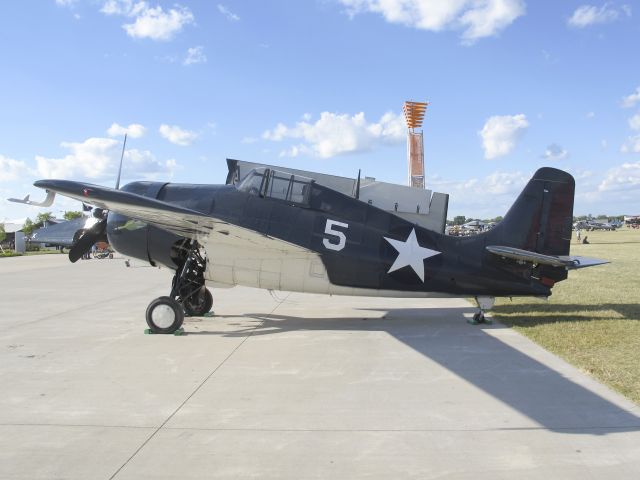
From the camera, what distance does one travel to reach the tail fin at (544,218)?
8.42 m

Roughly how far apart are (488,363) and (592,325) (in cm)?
308

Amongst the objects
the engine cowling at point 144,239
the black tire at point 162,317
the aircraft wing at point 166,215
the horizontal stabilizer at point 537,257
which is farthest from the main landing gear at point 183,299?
the horizontal stabilizer at point 537,257

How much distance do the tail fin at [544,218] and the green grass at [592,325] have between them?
136 centimetres

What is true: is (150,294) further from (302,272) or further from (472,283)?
(472,283)

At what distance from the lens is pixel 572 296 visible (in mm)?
11164

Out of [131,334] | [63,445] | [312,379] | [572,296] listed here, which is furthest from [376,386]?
[572,296]

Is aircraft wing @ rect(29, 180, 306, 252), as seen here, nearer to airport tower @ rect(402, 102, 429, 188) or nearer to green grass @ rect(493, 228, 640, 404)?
green grass @ rect(493, 228, 640, 404)

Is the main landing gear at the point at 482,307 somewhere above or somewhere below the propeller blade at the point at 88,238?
below

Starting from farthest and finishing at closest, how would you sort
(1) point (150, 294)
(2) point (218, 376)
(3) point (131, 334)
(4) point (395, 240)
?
(1) point (150, 294), (4) point (395, 240), (3) point (131, 334), (2) point (218, 376)

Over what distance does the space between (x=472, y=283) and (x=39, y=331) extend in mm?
7451

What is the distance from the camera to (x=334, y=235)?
26.3 feet

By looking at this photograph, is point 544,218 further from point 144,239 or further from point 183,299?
point 144,239

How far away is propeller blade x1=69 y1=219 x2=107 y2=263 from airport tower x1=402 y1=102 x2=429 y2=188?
1853cm

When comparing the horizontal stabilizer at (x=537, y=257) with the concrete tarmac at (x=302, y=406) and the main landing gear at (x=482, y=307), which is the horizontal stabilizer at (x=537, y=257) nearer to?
the main landing gear at (x=482, y=307)
